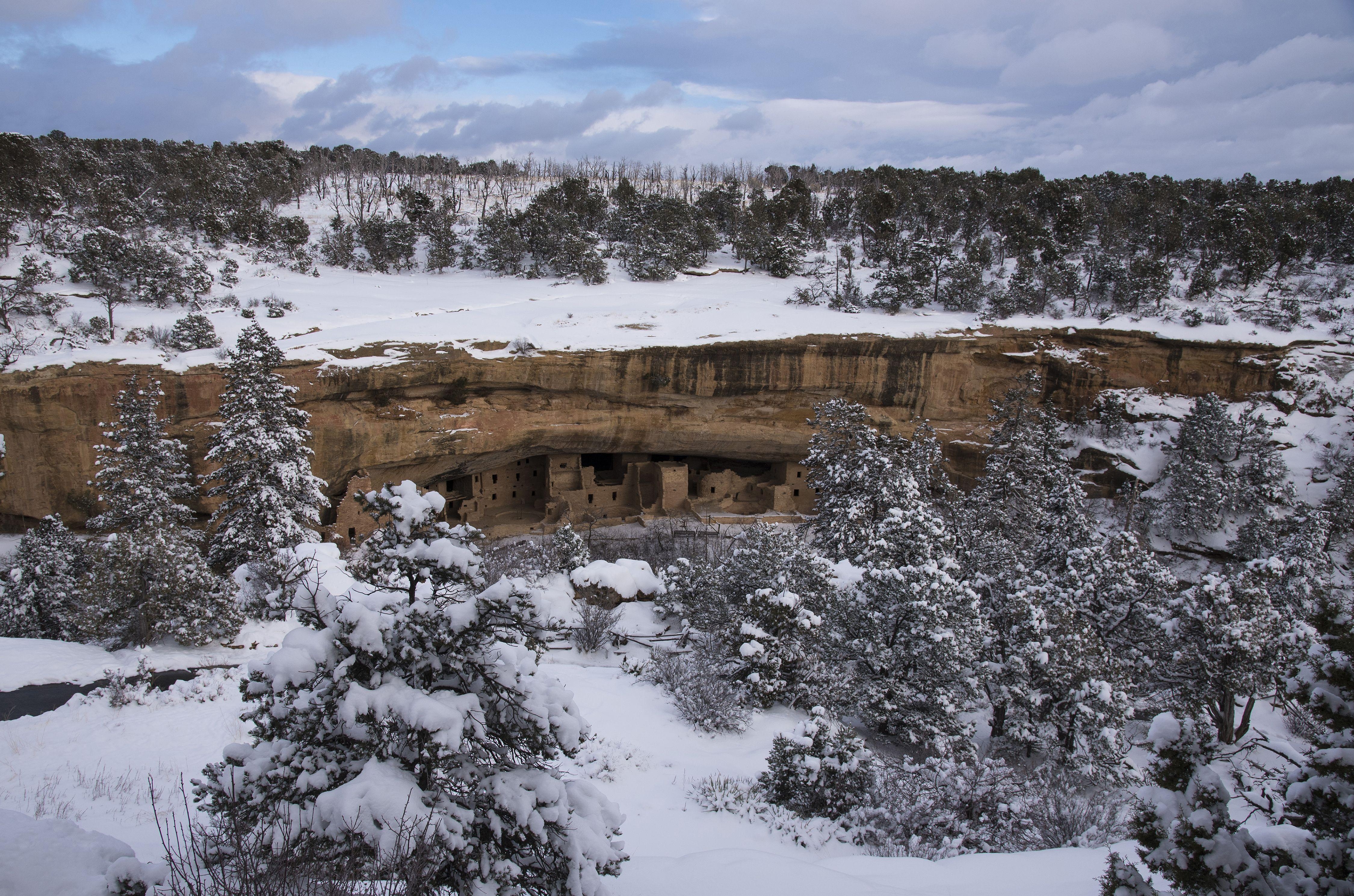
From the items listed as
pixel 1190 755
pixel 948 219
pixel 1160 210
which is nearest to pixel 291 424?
pixel 1190 755

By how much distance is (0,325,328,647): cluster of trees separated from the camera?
41.7 ft

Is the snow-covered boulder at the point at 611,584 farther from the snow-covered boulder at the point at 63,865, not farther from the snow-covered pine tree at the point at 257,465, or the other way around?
the snow-covered boulder at the point at 63,865

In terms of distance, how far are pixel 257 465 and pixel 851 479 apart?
13246mm

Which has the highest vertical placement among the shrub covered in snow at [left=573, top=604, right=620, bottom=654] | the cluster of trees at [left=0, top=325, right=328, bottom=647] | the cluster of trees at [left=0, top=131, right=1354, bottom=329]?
the cluster of trees at [left=0, top=131, right=1354, bottom=329]

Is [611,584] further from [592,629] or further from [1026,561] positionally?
[1026,561]

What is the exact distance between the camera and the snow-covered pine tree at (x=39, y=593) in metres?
14.2

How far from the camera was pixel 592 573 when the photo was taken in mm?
17172

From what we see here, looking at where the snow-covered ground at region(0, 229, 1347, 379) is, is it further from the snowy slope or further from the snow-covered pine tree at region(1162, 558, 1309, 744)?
the snow-covered pine tree at region(1162, 558, 1309, 744)

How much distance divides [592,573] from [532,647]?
12.3 meters

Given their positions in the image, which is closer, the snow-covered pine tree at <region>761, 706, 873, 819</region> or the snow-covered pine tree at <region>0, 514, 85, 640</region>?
the snow-covered pine tree at <region>761, 706, 873, 819</region>

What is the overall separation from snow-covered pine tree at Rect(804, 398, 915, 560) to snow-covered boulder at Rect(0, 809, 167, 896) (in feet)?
43.8

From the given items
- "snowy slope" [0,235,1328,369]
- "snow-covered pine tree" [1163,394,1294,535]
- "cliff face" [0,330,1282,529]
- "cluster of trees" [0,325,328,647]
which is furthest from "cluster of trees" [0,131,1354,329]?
"cluster of trees" [0,325,328,647]

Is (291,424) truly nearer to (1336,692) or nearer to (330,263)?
(1336,692)

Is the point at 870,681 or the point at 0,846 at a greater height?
the point at 0,846
